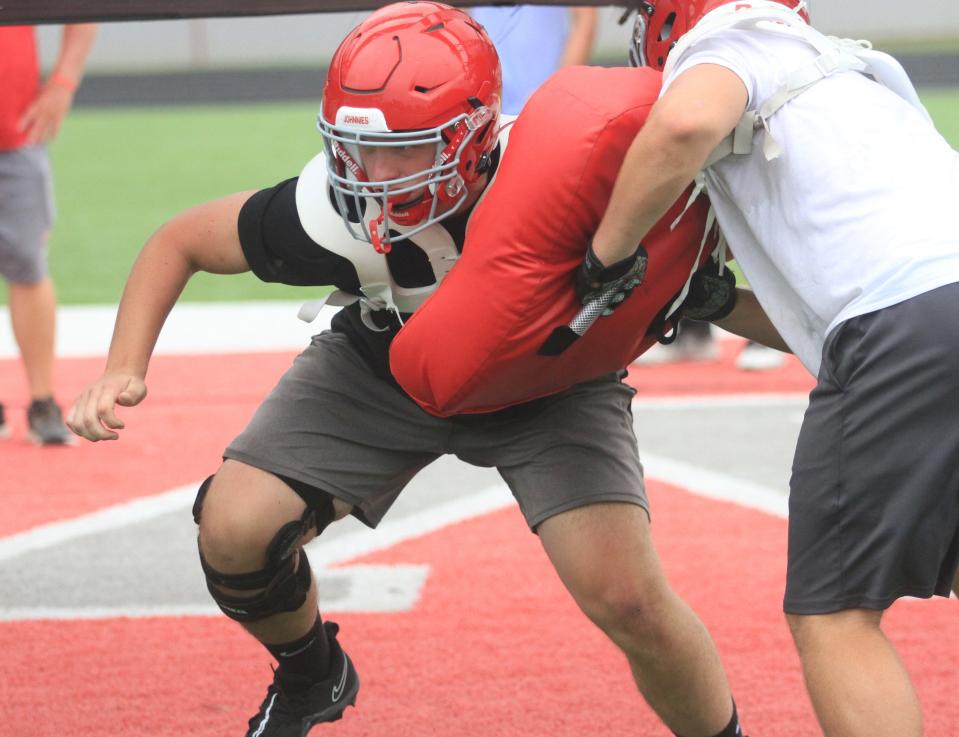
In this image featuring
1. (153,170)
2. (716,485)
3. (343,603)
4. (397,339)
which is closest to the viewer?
(397,339)

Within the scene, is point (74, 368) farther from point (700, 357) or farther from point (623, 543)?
point (623, 543)

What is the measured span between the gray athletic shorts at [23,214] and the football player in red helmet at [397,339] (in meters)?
3.02

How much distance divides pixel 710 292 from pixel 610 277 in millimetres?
488

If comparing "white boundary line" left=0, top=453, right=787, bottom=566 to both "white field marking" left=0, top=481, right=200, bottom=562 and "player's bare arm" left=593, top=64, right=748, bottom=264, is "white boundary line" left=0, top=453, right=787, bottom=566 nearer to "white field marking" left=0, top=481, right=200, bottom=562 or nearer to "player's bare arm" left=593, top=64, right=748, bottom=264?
"white field marking" left=0, top=481, right=200, bottom=562

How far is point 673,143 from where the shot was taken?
241 centimetres

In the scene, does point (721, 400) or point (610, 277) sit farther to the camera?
point (721, 400)

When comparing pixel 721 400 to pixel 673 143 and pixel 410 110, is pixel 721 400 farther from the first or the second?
pixel 673 143

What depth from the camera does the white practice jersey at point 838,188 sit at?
2.42 meters

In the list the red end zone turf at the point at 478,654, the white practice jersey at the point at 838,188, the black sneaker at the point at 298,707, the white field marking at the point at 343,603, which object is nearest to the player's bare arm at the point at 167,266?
the black sneaker at the point at 298,707

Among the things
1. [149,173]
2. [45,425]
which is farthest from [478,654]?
[149,173]

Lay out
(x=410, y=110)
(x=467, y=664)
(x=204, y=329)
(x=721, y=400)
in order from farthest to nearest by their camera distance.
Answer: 1. (x=204, y=329)
2. (x=721, y=400)
3. (x=467, y=664)
4. (x=410, y=110)

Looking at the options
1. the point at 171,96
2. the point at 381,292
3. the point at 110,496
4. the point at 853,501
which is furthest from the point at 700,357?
the point at 171,96

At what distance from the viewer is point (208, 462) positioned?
222 inches

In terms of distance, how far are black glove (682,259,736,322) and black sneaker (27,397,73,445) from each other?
3.54 meters
